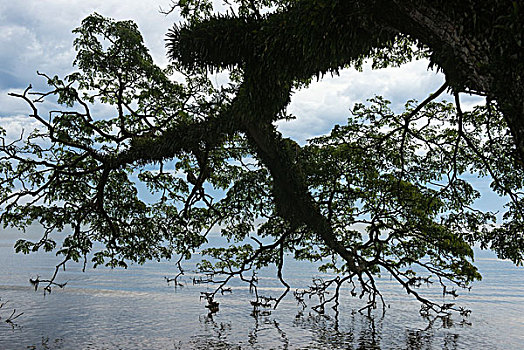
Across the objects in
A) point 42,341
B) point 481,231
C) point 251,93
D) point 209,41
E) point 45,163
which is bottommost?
point 42,341

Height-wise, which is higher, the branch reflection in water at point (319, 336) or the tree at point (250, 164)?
the tree at point (250, 164)

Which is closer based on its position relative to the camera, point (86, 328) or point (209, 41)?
point (209, 41)

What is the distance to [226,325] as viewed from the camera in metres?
14.9

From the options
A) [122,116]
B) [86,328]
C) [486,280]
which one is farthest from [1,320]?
[486,280]

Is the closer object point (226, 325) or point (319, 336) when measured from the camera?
A: point (319, 336)

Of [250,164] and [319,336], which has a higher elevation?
[250,164]

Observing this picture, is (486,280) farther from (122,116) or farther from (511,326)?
(122,116)

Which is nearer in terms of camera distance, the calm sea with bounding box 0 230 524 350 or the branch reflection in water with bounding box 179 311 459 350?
the branch reflection in water with bounding box 179 311 459 350

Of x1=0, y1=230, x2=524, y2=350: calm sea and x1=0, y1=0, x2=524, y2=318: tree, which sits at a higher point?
x1=0, y1=0, x2=524, y2=318: tree

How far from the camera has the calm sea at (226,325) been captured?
12.5 meters

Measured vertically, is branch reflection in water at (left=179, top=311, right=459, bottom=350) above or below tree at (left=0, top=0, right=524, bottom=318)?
below

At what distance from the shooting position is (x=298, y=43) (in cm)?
760

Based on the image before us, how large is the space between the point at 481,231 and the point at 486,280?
33824 millimetres

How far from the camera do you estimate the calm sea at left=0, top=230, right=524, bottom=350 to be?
40.9ft
